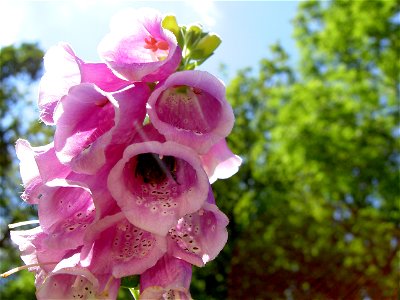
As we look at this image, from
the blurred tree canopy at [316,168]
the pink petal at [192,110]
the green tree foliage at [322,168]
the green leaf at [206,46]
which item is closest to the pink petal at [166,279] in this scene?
the pink petal at [192,110]

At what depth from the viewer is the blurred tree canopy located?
27.0 ft

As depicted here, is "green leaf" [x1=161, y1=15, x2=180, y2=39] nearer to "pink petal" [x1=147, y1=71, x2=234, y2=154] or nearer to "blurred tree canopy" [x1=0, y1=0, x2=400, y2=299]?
"pink petal" [x1=147, y1=71, x2=234, y2=154]

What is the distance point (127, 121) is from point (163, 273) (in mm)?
175

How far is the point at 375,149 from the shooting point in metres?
8.35

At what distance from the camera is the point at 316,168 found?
8.46m

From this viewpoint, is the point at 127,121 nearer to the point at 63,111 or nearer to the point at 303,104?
the point at 63,111

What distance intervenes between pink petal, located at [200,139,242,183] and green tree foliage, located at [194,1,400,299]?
7.47 metres

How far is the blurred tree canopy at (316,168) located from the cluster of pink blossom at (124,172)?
6189 mm

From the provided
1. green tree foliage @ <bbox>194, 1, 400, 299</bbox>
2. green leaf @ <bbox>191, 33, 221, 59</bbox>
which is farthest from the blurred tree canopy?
green leaf @ <bbox>191, 33, 221, 59</bbox>

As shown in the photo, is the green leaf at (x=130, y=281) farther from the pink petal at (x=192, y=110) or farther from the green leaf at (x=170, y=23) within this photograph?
the green leaf at (x=170, y=23)

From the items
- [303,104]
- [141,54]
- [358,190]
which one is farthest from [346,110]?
[141,54]

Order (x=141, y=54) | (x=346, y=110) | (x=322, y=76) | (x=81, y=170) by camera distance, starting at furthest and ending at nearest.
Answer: (x=322, y=76), (x=346, y=110), (x=141, y=54), (x=81, y=170)

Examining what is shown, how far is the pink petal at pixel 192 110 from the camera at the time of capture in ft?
1.94

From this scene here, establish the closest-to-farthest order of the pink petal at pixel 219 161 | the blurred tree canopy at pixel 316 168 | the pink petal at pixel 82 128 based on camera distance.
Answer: the pink petal at pixel 82 128 → the pink petal at pixel 219 161 → the blurred tree canopy at pixel 316 168
